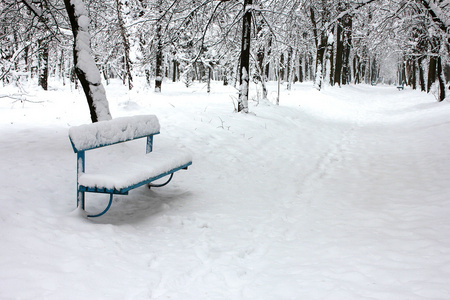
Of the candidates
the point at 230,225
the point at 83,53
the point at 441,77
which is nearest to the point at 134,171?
the point at 230,225

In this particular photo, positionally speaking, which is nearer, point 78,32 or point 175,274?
point 175,274

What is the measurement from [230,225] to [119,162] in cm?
164

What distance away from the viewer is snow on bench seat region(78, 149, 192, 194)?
384 cm

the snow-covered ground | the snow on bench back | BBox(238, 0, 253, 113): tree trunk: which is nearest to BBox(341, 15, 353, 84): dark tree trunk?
BBox(238, 0, 253, 113): tree trunk

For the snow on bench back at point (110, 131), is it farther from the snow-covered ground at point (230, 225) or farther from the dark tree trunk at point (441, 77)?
the dark tree trunk at point (441, 77)

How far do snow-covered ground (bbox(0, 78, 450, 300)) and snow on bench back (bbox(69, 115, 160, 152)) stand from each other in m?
0.80

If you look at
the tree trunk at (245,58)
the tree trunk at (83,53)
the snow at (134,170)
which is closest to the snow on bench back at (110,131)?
the snow at (134,170)

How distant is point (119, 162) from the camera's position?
15.5 feet

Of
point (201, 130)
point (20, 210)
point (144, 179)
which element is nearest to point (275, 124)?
point (201, 130)

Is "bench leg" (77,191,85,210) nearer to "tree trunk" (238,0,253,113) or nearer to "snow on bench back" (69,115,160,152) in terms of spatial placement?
"snow on bench back" (69,115,160,152)

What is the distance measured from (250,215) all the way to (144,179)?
1.50 m

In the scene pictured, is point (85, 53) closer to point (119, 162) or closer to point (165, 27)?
point (119, 162)

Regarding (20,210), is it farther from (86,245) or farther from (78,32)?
(78,32)

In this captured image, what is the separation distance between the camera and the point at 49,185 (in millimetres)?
4707
